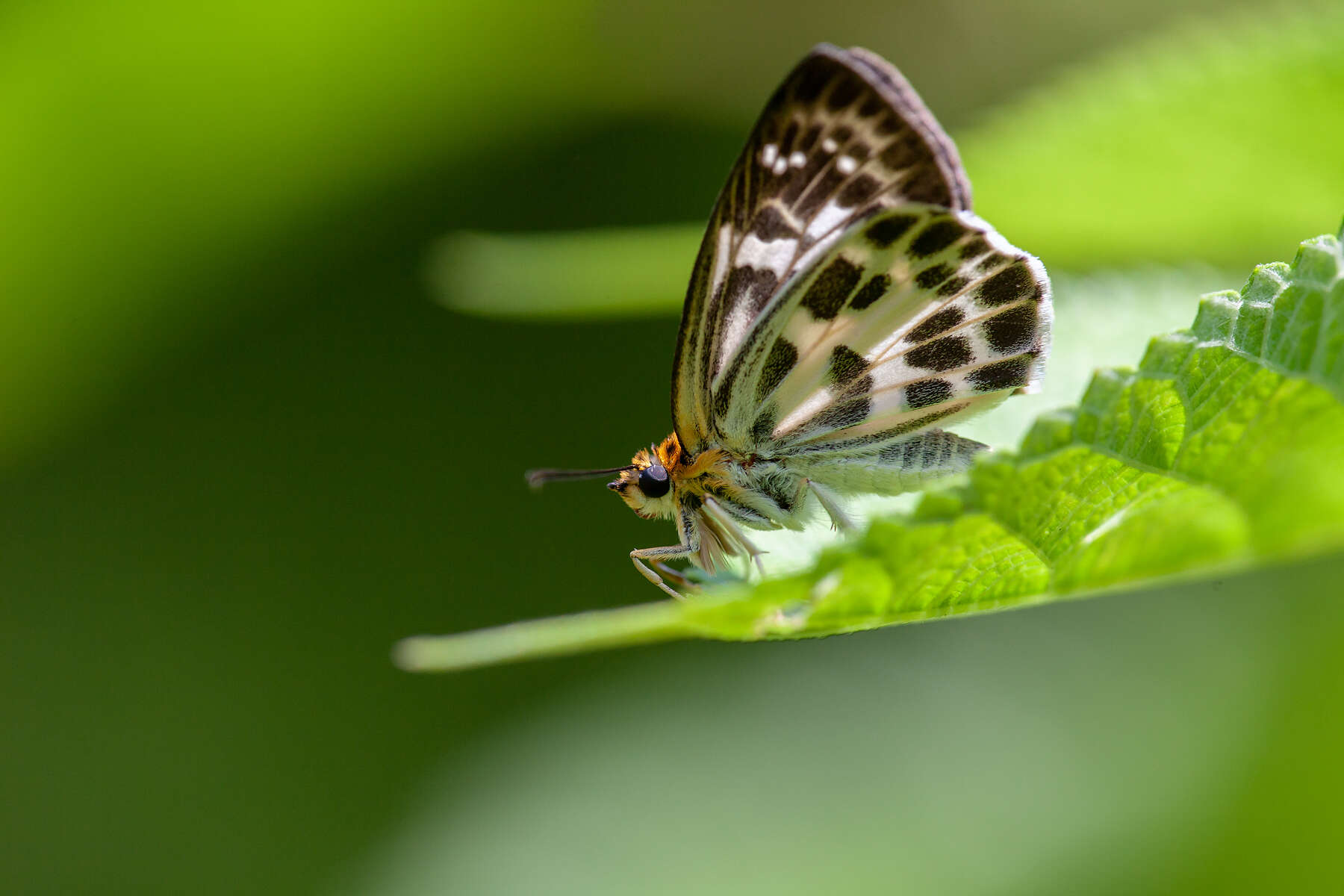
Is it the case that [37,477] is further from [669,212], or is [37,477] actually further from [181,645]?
[669,212]

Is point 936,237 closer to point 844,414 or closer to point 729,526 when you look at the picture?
point 844,414

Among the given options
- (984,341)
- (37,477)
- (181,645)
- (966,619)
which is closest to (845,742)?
(966,619)

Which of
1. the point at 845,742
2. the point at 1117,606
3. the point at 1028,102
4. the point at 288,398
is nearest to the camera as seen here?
the point at 1028,102

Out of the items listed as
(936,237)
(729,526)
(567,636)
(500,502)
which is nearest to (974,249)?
(936,237)

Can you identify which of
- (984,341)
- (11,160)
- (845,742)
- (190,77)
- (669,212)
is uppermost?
(669,212)

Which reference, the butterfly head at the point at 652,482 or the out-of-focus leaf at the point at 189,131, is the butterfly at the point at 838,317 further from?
the out-of-focus leaf at the point at 189,131

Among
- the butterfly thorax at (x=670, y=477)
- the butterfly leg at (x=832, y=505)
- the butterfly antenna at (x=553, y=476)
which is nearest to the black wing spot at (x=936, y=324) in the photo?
the butterfly leg at (x=832, y=505)

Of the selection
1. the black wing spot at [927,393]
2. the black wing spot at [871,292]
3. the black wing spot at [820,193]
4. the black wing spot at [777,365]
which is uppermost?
the black wing spot at [820,193]

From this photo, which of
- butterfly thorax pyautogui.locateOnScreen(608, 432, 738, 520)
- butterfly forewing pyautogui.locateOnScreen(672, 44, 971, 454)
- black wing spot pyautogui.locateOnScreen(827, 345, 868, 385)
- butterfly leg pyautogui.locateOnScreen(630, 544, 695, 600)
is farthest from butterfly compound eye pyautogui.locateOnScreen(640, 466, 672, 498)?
black wing spot pyautogui.locateOnScreen(827, 345, 868, 385)
